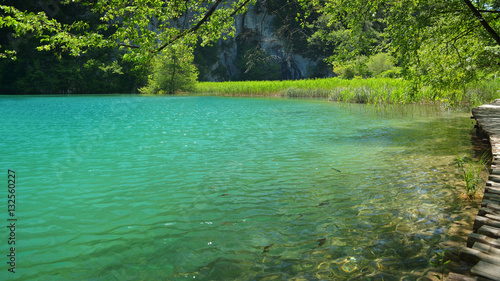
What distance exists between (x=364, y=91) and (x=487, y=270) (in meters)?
21.9

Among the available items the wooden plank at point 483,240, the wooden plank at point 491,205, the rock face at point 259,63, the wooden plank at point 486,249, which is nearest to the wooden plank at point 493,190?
the wooden plank at point 491,205

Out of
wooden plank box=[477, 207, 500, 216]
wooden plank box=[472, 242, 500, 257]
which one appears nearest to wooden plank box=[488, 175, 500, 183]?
wooden plank box=[477, 207, 500, 216]

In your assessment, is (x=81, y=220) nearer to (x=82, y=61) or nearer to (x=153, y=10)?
(x=153, y=10)

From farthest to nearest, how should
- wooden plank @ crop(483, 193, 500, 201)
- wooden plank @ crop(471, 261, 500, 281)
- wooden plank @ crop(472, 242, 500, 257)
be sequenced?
1. wooden plank @ crop(483, 193, 500, 201)
2. wooden plank @ crop(472, 242, 500, 257)
3. wooden plank @ crop(471, 261, 500, 281)

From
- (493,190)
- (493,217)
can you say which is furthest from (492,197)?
(493,217)

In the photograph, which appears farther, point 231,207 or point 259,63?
point 259,63

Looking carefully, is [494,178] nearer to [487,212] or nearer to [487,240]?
[487,212]

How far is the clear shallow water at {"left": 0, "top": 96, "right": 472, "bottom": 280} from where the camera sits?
3338 millimetres

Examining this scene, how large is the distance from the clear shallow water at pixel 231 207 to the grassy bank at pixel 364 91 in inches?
181

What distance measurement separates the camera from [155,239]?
12.9 ft

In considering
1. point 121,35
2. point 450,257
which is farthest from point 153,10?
point 450,257

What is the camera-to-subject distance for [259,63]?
185 feet

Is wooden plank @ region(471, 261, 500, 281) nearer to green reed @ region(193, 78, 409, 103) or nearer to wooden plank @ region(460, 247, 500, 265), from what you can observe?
wooden plank @ region(460, 247, 500, 265)

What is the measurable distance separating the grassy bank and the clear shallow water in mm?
4586
